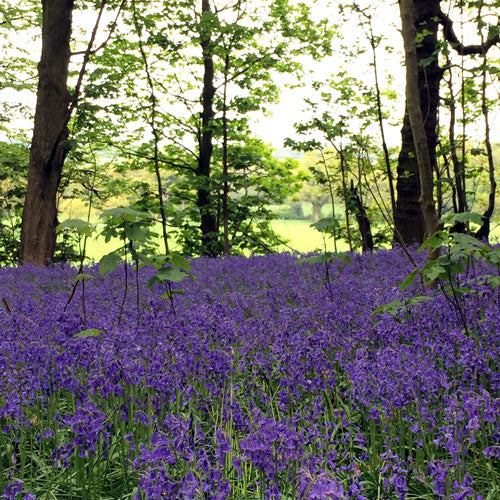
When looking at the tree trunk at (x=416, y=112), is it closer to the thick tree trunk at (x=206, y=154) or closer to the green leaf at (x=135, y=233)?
the green leaf at (x=135, y=233)

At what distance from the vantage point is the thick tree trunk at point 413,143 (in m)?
11.4

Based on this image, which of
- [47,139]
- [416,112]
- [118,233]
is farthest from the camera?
[47,139]

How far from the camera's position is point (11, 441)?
2.86 metres

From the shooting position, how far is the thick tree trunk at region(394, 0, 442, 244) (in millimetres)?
11352

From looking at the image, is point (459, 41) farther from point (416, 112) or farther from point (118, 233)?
point (118, 233)

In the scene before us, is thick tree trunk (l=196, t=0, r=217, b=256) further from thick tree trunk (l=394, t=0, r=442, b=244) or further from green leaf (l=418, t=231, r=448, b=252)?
green leaf (l=418, t=231, r=448, b=252)

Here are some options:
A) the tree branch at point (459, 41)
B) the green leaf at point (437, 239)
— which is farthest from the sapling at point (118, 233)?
the tree branch at point (459, 41)

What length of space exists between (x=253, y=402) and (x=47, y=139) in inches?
375

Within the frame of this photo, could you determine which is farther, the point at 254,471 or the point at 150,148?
the point at 150,148

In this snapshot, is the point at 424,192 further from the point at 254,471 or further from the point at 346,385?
the point at 254,471

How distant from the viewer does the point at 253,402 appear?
307 cm

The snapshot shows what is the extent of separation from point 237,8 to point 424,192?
1099cm

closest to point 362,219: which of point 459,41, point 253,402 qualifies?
point 459,41

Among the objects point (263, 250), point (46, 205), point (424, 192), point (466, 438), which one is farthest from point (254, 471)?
point (263, 250)
